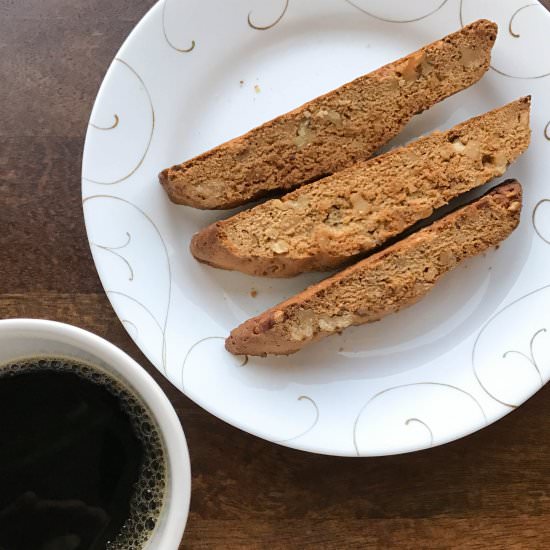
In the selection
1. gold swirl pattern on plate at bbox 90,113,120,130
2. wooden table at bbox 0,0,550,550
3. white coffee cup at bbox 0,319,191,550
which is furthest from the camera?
wooden table at bbox 0,0,550,550

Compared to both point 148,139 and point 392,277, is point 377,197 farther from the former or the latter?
point 148,139

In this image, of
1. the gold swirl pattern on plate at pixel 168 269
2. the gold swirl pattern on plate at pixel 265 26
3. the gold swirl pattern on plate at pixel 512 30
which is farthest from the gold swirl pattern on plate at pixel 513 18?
the gold swirl pattern on plate at pixel 168 269

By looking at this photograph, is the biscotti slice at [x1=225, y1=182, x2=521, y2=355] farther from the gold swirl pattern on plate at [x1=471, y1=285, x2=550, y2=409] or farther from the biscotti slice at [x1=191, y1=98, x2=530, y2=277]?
the gold swirl pattern on plate at [x1=471, y1=285, x2=550, y2=409]

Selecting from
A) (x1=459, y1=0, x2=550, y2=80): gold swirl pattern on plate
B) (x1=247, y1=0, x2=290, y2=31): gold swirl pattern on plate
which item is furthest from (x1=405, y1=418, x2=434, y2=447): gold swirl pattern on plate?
(x1=247, y1=0, x2=290, y2=31): gold swirl pattern on plate

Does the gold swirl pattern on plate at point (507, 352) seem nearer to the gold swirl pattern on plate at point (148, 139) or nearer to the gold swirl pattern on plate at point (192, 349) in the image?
A: the gold swirl pattern on plate at point (192, 349)

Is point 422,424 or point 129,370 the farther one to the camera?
point 422,424

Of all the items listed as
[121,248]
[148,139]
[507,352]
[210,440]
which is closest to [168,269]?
[121,248]
